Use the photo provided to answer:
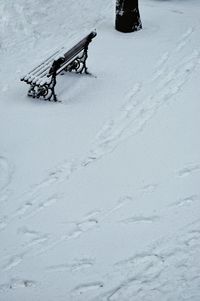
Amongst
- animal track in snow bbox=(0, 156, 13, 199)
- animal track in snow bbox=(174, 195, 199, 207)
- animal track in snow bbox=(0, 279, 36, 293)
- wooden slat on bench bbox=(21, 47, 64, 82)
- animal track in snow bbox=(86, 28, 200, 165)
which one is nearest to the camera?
animal track in snow bbox=(0, 279, 36, 293)

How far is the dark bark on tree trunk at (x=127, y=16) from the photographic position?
9.05 meters

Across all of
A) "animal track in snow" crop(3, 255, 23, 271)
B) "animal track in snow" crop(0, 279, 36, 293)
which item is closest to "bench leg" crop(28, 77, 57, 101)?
"animal track in snow" crop(3, 255, 23, 271)

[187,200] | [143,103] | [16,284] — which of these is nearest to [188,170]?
[187,200]

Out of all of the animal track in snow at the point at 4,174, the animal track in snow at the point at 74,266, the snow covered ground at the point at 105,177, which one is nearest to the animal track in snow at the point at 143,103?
the snow covered ground at the point at 105,177

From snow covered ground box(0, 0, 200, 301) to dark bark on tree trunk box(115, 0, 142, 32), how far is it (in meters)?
0.77

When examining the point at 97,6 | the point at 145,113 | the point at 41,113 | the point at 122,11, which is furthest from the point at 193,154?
the point at 97,6

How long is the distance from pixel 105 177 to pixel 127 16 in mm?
5480

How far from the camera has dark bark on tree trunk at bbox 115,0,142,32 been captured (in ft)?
29.7

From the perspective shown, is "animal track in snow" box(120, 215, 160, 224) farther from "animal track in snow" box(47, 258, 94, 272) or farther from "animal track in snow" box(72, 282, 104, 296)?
"animal track in snow" box(72, 282, 104, 296)

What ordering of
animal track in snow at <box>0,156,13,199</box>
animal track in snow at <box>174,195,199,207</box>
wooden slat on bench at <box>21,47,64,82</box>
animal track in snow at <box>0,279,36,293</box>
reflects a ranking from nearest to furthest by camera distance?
1. animal track in snow at <box>0,279,36,293</box>
2. animal track in snow at <box>174,195,199,207</box>
3. animal track in snow at <box>0,156,13,199</box>
4. wooden slat on bench at <box>21,47,64,82</box>

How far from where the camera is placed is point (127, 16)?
9.23 m

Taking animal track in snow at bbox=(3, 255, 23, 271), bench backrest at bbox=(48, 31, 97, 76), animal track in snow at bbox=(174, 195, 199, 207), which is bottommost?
animal track in snow at bbox=(3, 255, 23, 271)

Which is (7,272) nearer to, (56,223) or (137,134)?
(56,223)

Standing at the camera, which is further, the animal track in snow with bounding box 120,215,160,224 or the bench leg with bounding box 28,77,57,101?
the bench leg with bounding box 28,77,57,101
